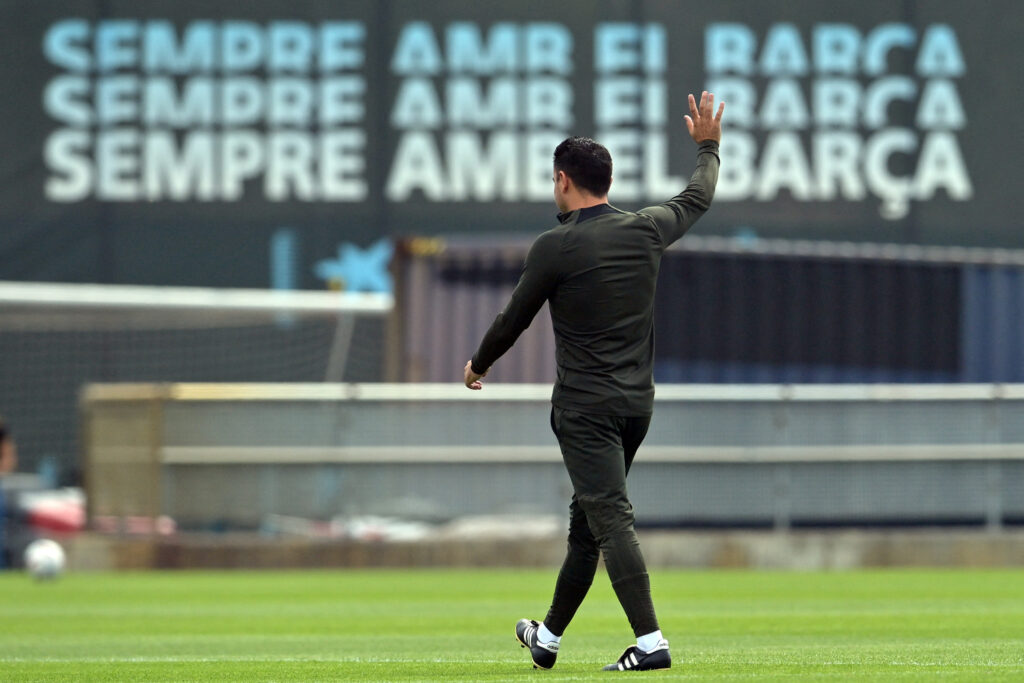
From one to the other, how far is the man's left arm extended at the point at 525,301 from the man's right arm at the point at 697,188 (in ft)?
1.20

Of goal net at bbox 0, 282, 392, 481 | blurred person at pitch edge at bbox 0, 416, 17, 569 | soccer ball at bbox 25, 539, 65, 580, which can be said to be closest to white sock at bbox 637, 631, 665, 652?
soccer ball at bbox 25, 539, 65, 580

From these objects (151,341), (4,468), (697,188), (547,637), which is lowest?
(4,468)

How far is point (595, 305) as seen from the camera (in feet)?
21.1

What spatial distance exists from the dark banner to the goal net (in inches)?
28.8

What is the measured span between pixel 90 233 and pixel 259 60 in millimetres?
3391

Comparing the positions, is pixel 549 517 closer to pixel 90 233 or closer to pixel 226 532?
pixel 226 532

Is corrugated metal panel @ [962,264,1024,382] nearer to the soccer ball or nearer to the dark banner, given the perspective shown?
the dark banner

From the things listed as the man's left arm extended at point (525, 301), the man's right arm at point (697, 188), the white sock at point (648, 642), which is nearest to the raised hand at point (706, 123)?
the man's right arm at point (697, 188)

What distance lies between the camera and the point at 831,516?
1728cm

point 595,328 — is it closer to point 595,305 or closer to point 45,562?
point 595,305

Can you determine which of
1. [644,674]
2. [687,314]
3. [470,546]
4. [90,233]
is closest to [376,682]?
[644,674]

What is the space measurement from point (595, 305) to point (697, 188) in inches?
23.6

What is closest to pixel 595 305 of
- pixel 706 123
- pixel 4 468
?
pixel 706 123

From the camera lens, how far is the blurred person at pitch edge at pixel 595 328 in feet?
20.7
